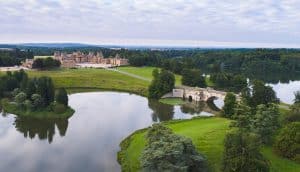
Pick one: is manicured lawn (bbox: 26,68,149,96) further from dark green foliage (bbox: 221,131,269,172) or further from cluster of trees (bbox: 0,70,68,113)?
dark green foliage (bbox: 221,131,269,172)

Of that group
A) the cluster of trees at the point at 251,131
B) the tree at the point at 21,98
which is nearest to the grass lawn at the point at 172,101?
the cluster of trees at the point at 251,131

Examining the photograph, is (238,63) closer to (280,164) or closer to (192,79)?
(192,79)

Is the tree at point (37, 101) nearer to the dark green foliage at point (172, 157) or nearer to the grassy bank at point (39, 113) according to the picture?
the grassy bank at point (39, 113)

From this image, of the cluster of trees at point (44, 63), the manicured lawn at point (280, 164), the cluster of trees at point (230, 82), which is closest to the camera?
the manicured lawn at point (280, 164)

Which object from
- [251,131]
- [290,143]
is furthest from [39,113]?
[290,143]

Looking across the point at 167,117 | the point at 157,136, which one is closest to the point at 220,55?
the point at 167,117

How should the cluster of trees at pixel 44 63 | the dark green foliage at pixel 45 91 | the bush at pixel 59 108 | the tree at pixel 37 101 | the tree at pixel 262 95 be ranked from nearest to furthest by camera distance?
the tree at pixel 262 95
the bush at pixel 59 108
the tree at pixel 37 101
the dark green foliage at pixel 45 91
the cluster of trees at pixel 44 63
